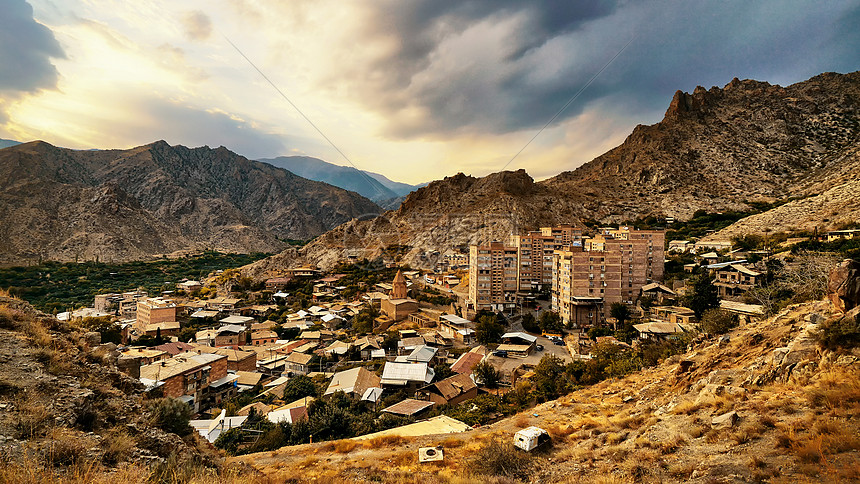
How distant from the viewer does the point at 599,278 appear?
26.6m

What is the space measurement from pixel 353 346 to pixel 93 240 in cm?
7765

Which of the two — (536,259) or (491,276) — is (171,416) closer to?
(491,276)

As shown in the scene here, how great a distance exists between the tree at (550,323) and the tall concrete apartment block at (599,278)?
0.92m

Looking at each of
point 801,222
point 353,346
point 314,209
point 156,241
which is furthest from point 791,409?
point 314,209

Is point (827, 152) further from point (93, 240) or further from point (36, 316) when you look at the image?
point (93, 240)

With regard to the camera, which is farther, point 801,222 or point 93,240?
point 93,240

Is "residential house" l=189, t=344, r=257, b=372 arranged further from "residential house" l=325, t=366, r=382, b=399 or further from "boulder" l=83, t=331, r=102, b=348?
"boulder" l=83, t=331, r=102, b=348

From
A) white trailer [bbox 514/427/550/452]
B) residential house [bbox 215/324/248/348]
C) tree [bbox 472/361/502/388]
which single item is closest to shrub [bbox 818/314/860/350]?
white trailer [bbox 514/427/550/452]

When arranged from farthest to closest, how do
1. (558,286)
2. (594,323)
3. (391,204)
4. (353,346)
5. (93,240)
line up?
(391,204) < (93,240) < (558,286) < (594,323) < (353,346)

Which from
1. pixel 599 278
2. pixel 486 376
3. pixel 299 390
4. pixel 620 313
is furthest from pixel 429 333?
pixel 620 313

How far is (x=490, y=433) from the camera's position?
8.72 m

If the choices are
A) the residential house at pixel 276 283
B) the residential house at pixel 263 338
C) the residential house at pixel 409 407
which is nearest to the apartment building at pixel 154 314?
the residential house at pixel 263 338

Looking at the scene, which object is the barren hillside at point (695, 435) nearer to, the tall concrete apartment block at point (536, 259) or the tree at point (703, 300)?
the tree at point (703, 300)

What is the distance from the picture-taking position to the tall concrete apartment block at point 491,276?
31.7 meters
